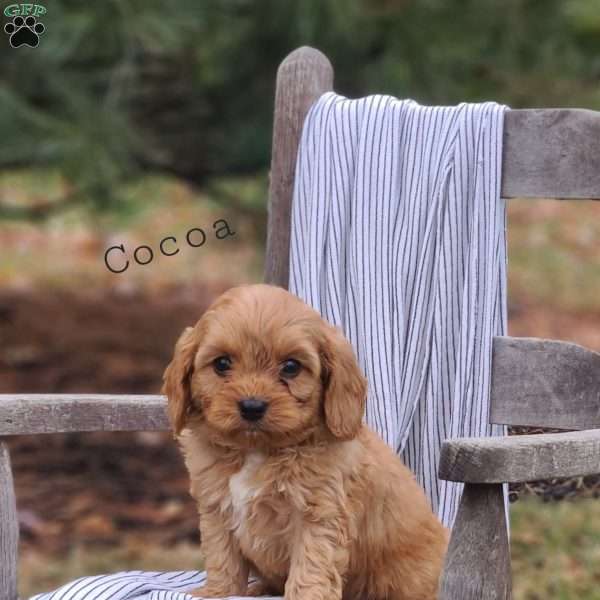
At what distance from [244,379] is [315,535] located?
1.23 ft

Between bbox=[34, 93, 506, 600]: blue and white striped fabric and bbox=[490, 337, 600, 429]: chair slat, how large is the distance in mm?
47

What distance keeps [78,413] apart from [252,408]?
670mm

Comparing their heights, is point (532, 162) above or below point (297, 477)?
above

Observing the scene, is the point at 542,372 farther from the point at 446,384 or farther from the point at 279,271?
the point at 279,271

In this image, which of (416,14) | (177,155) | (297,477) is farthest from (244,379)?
(177,155)

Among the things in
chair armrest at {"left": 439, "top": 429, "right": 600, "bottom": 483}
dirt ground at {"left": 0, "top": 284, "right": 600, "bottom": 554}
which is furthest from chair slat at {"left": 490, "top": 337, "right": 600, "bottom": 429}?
dirt ground at {"left": 0, "top": 284, "right": 600, "bottom": 554}

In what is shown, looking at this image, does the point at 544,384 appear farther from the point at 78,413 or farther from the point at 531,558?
the point at 531,558

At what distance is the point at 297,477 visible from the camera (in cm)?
288

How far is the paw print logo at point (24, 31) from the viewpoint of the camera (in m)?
5.11

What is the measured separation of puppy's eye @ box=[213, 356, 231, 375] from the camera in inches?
110

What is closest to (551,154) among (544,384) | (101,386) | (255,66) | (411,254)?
(411,254)

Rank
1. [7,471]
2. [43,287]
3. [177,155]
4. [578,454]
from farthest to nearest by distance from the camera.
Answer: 1. [43,287]
2. [177,155]
3. [7,471]
4. [578,454]

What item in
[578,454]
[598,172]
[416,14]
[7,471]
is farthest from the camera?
[416,14]

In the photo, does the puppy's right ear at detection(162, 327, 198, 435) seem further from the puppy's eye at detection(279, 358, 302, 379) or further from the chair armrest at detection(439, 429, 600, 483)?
the chair armrest at detection(439, 429, 600, 483)
